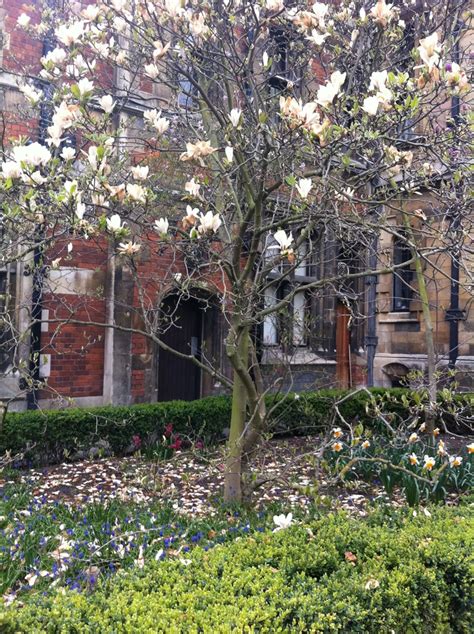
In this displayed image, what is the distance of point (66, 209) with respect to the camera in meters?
4.05

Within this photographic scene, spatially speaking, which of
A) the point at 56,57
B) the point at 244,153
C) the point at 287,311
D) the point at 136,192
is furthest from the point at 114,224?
the point at 287,311

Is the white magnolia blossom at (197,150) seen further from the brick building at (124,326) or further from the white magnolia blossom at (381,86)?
the brick building at (124,326)

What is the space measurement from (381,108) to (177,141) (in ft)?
14.8

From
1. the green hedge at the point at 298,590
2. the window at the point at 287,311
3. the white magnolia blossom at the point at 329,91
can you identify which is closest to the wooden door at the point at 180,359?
the window at the point at 287,311

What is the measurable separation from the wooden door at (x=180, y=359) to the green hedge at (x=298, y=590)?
25.0 ft

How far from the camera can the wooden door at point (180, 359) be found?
11047 millimetres

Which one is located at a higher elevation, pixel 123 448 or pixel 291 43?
pixel 291 43

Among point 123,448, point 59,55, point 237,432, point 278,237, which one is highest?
point 59,55

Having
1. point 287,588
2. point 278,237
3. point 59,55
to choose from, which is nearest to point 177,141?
point 59,55

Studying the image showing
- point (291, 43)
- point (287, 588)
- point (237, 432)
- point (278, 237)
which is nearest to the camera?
point (287, 588)

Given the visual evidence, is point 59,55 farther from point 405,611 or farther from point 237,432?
point 405,611

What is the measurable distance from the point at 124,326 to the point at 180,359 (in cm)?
196

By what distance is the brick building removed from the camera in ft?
28.2

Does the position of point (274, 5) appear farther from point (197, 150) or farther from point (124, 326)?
point (124, 326)
